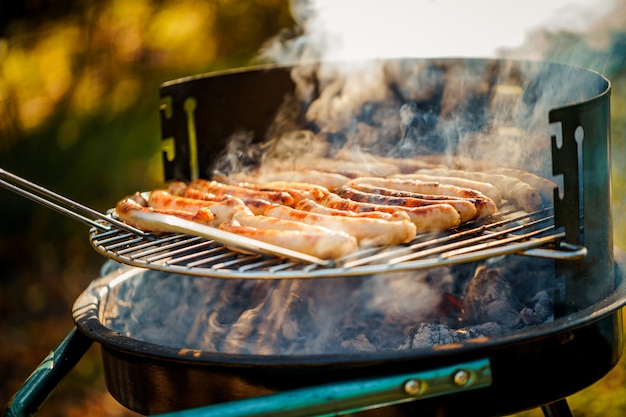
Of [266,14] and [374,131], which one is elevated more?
[266,14]

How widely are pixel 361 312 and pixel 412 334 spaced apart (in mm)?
328

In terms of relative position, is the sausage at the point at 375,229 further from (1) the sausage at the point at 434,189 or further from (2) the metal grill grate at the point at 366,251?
(1) the sausage at the point at 434,189

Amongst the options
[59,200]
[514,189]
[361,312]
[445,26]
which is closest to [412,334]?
[361,312]

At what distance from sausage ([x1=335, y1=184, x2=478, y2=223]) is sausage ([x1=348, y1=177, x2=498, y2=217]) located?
57 mm

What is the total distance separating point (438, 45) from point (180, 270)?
3189mm

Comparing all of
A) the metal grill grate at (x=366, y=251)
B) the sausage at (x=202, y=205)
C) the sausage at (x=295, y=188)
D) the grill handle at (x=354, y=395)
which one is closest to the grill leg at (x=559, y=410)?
the metal grill grate at (x=366, y=251)

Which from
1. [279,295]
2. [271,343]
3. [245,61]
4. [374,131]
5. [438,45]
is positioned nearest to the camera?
[271,343]

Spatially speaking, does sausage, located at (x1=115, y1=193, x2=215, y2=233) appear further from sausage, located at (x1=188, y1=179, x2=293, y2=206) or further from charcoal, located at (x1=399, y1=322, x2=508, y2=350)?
charcoal, located at (x1=399, y1=322, x2=508, y2=350)

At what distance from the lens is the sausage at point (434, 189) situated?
3236mm

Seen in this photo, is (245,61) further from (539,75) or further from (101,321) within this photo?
(101,321)

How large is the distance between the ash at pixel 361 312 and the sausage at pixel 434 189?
0.35 meters

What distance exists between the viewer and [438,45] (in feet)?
16.9

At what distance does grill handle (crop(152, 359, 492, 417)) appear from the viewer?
2430mm

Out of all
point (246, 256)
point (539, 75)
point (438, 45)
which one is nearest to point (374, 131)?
point (438, 45)
